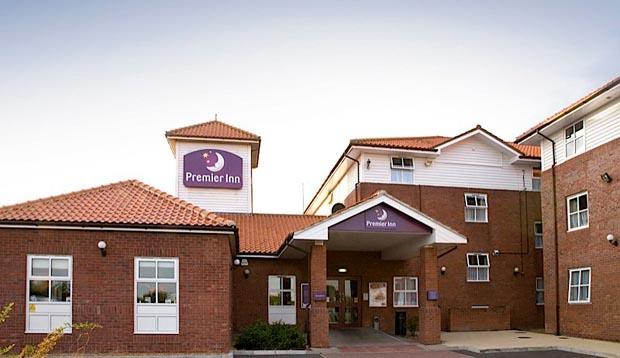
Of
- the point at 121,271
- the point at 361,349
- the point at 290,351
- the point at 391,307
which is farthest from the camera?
the point at 391,307

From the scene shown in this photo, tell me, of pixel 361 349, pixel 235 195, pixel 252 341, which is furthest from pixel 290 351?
pixel 235 195

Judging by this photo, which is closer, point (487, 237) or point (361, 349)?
point (361, 349)

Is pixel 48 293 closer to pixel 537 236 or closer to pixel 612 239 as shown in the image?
pixel 612 239

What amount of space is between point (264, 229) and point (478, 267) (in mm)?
8606

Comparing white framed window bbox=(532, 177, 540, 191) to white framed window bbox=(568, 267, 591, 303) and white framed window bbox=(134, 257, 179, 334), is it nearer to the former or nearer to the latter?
white framed window bbox=(568, 267, 591, 303)

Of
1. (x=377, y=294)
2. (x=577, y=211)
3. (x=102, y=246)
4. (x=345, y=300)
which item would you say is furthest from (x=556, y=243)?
(x=102, y=246)

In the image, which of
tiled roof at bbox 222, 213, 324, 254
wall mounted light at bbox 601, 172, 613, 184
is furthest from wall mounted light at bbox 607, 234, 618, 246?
tiled roof at bbox 222, 213, 324, 254

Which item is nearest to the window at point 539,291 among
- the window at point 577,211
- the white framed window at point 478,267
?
the white framed window at point 478,267

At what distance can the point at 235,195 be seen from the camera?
26766 millimetres

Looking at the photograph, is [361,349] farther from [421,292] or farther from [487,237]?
[487,237]

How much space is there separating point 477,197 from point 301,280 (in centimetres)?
823

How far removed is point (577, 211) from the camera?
21.4m

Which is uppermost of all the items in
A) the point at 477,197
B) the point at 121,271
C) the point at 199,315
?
the point at 477,197

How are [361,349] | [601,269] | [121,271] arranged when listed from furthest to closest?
[601,269]
[361,349]
[121,271]
